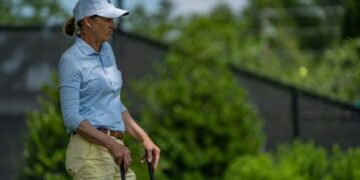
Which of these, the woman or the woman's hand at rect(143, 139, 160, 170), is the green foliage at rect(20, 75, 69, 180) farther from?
the woman

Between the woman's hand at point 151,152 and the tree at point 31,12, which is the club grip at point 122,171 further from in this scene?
the tree at point 31,12

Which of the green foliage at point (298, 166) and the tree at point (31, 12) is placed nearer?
the green foliage at point (298, 166)

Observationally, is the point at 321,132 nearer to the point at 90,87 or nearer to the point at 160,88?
the point at 160,88

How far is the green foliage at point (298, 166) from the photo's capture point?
9859 millimetres

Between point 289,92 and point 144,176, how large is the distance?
110 inches

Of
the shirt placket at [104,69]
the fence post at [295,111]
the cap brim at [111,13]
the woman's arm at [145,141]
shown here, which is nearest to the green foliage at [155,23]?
the fence post at [295,111]

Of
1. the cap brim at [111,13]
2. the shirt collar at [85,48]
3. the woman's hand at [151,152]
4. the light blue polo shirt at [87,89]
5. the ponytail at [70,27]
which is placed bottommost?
the woman's hand at [151,152]

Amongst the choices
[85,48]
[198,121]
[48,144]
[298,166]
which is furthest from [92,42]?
[198,121]

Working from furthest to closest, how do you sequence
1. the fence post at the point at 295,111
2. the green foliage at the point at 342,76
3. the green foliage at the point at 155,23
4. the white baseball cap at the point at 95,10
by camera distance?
the green foliage at the point at 155,23
the green foliage at the point at 342,76
the fence post at the point at 295,111
the white baseball cap at the point at 95,10

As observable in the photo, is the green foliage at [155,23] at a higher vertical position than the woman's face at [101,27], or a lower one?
lower

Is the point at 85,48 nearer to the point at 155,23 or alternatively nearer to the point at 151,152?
the point at 151,152

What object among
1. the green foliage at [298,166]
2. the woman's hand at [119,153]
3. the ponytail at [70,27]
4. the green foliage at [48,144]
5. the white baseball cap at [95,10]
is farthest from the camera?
the green foliage at [48,144]

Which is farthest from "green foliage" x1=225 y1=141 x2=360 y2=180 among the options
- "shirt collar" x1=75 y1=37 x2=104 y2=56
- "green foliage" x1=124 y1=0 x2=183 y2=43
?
"green foliage" x1=124 y1=0 x2=183 y2=43

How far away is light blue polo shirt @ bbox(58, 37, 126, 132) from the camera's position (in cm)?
612
